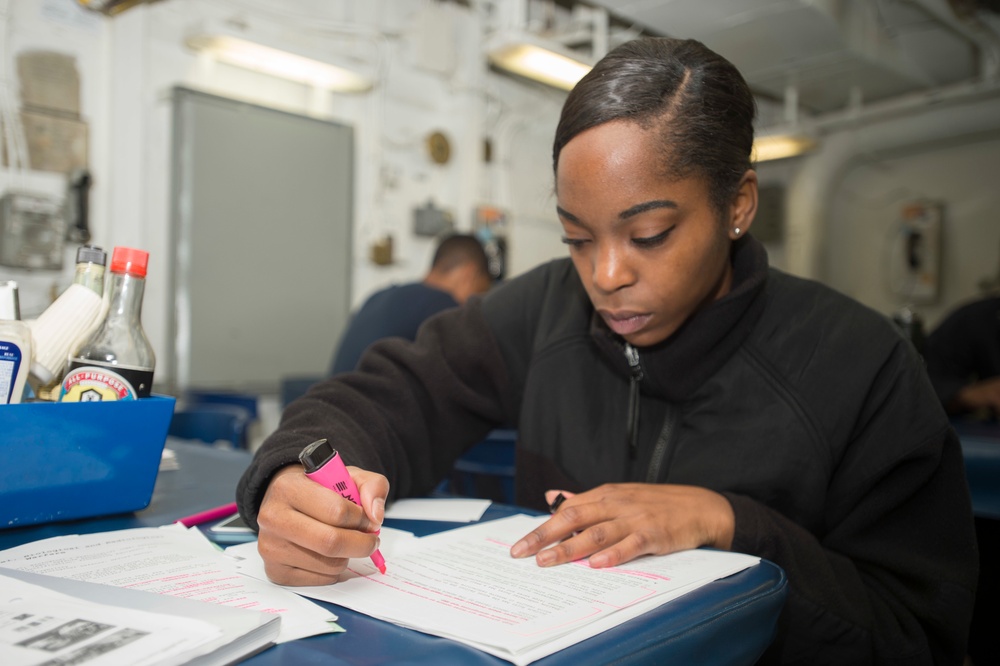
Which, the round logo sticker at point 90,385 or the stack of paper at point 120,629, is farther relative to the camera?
the round logo sticker at point 90,385

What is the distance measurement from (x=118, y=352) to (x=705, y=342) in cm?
74

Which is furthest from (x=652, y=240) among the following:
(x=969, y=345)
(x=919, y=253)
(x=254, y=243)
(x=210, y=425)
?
(x=919, y=253)

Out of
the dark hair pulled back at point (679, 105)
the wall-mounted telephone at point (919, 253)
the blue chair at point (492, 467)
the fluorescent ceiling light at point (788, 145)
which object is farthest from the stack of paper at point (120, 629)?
the wall-mounted telephone at point (919, 253)

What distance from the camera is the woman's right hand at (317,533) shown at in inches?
26.0

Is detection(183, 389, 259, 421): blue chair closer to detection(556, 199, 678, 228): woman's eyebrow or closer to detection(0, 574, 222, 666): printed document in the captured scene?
detection(556, 199, 678, 228): woman's eyebrow

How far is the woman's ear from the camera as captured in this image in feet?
3.47

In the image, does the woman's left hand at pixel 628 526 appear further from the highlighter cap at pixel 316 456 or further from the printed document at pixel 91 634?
the printed document at pixel 91 634

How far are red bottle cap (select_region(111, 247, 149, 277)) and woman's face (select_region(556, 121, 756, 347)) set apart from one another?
0.52m

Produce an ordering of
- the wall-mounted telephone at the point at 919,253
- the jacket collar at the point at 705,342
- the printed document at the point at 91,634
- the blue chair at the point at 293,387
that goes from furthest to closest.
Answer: the wall-mounted telephone at the point at 919,253 < the blue chair at the point at 293,387 < the jacket collar at the point at 705,342 < the printed document at the point at 91,634

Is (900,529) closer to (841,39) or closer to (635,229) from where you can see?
(635,229)

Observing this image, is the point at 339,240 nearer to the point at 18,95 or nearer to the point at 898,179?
the point at 18,95

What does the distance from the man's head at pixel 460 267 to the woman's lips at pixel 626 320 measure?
6.83ft

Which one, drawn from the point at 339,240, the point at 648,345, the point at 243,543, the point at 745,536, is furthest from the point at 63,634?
the point at 339,240


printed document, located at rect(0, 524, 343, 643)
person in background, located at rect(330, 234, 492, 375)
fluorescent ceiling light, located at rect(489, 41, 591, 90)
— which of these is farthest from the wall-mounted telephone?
printed document, located at rect(0, 524, 343, 643)
